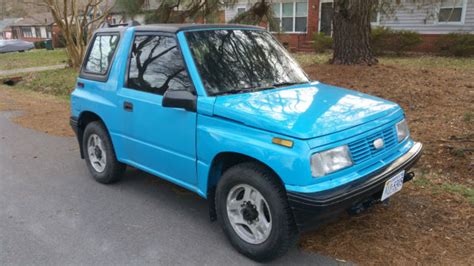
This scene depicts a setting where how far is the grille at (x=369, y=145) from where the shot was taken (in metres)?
2.99

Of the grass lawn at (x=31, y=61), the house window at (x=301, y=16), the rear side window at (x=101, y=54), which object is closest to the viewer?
the rear side window at (x=101, y=54)

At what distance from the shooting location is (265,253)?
308 cm

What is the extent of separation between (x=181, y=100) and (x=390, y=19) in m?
16.8

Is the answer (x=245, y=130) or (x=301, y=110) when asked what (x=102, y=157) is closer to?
(x=245, y=130)

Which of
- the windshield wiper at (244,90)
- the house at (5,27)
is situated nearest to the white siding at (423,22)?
the windshield wiper at (244,90)

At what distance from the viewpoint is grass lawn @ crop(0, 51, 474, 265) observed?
3.21 meters

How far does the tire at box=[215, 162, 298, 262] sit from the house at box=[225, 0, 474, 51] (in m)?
14.2

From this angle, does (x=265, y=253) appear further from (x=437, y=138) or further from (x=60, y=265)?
(x=437, y=138)

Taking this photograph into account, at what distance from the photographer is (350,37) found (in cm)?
962

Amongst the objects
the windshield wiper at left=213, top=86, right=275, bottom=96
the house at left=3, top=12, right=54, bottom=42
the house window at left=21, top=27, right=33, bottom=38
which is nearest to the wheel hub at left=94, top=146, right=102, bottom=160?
the windshield wiper at left=213, top=86, right=275, bottom=96

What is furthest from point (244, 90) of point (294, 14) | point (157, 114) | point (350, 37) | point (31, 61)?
point (31, 61)

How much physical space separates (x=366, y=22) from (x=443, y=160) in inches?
221

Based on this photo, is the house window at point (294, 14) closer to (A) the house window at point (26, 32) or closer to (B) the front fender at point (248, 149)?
(B) the front fender at point (248, 149)

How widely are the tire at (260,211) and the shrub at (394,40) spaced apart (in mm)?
15836
